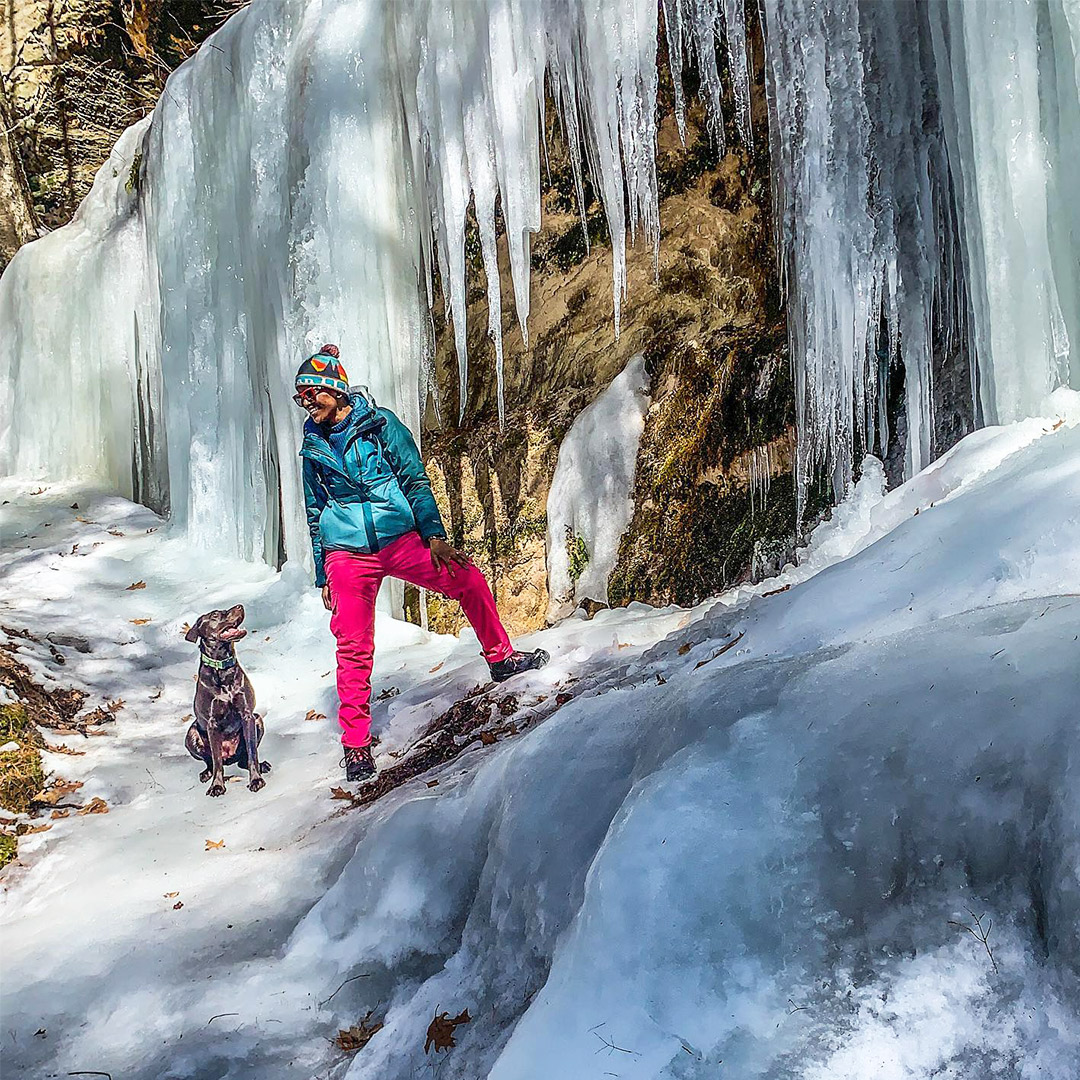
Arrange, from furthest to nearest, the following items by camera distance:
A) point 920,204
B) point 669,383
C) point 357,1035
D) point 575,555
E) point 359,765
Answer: point 575,555
point 669,383
point 920,204
point 359,765
point 357,1035

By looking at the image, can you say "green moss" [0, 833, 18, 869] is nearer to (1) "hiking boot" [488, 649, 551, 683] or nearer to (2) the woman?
(2) the woman

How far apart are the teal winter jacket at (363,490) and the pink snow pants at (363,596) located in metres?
0.05

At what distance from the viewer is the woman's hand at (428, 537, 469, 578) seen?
4.03 meters

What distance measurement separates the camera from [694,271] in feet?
23.0

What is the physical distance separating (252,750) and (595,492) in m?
3.70

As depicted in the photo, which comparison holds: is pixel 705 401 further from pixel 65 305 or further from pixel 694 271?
pixel 65 305

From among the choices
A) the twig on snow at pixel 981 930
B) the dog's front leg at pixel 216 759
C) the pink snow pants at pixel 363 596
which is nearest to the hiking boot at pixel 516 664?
the pink snow pants at pixel 363 596

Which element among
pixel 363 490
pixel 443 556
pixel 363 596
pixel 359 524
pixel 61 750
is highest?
pixel 363 490

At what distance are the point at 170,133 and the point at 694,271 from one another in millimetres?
4484

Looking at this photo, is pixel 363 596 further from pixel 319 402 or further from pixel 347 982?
pixel 347 982

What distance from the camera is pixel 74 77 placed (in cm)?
1107

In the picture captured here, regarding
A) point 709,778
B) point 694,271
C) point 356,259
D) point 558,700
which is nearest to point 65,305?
point 356,259

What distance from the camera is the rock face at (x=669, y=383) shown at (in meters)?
6.58

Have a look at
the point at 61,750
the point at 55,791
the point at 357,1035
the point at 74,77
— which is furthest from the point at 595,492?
the point at 74,77
